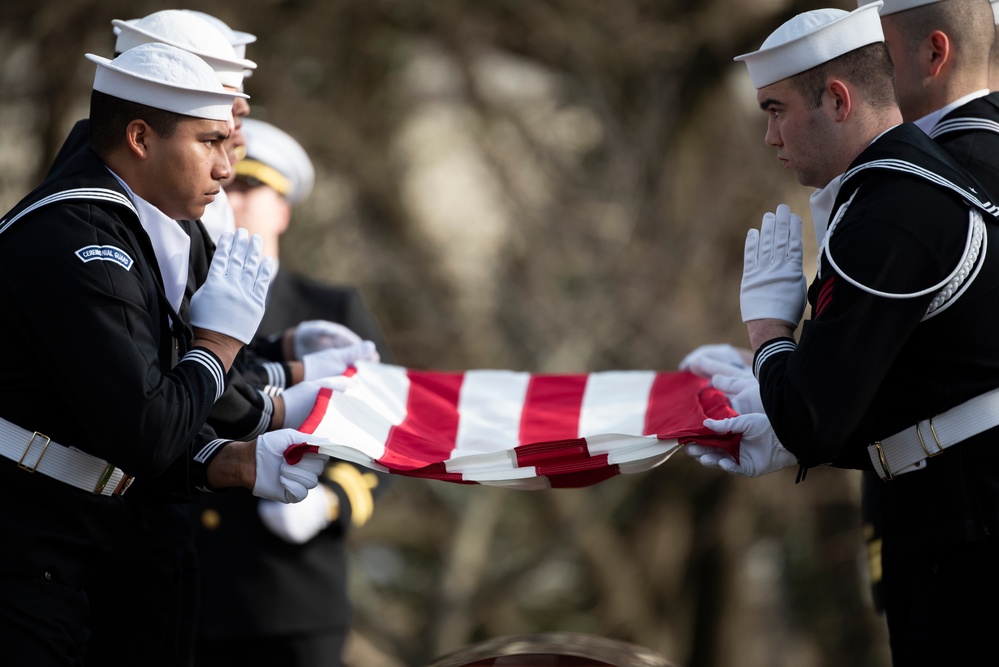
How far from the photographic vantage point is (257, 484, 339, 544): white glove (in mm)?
3791

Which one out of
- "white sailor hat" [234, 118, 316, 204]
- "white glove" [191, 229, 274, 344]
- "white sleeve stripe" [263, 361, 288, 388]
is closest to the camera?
"white glove" [191, 229, 274, 344]

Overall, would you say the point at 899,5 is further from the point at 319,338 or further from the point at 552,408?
the point at 319,338

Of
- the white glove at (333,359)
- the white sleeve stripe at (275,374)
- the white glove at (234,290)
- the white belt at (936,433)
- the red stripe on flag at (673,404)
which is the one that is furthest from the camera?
the white glove at (333,359)

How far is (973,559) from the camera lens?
2525mm

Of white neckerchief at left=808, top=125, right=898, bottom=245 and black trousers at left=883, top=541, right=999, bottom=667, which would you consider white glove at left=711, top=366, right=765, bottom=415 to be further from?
black trousers at left=883, top=541, right=999, bottom=667

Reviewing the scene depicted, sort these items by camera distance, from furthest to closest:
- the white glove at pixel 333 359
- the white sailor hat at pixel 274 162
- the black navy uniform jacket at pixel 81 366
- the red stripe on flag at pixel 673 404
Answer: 1. the white sailor hat at pixel 274 162
2. the white glove at pixel 333 359
3. the red stripe on flag at pixel 673 404
4. the black navy uniform jacket at pixel 81 366

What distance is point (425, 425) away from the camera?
3.51 metres

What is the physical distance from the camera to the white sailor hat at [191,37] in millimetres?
3029

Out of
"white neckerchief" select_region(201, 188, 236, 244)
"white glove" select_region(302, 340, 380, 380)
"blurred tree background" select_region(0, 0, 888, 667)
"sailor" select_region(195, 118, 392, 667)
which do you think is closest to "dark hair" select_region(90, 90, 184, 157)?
"white neckerchief" select_region(201, 188, 236, 244)

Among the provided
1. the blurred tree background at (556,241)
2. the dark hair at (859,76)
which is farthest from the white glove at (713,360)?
the blurred tree background at (556,241)

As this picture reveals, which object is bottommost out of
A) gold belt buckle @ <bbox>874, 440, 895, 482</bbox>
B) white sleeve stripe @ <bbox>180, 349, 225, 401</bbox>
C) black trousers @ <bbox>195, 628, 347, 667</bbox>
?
black trousers @ <bbox>195, 628, 347, 667</bbox>

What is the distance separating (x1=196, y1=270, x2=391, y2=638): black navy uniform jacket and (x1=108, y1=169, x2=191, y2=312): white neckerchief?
4.15 feet

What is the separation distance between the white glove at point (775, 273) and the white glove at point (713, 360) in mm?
691

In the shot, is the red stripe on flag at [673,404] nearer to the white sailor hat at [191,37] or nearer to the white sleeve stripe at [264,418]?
the white sleeve stripe at [264,418]
